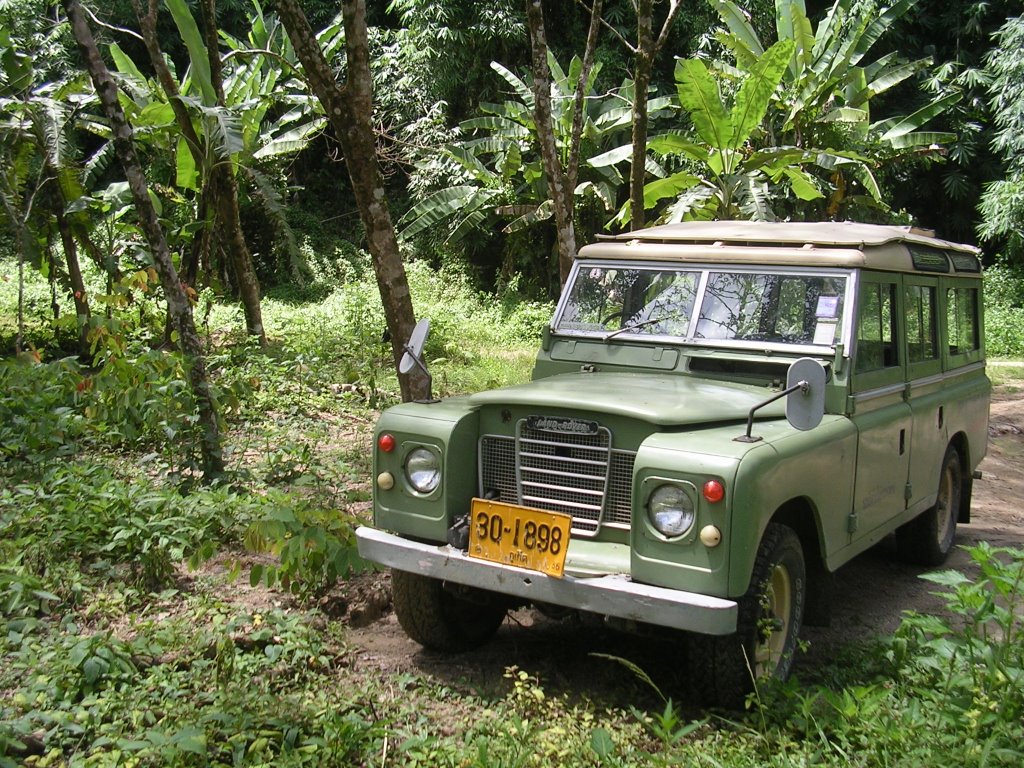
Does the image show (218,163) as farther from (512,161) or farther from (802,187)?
(802,187)

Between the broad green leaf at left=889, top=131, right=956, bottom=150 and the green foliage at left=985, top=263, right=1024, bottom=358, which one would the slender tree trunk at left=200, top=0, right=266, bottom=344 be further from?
the green foliage at left=985, top=263, right=1024, bottom=358

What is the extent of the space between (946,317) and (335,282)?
1468cm

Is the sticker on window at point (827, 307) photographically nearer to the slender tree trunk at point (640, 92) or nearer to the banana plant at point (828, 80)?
the slender tree trunk at point (640, 92)

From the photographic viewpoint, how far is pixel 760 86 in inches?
420

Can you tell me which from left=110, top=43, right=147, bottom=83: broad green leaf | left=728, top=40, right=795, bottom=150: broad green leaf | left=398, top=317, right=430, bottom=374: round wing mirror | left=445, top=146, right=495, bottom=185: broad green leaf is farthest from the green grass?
left=445, top=146, right=495, bottom=185: broad green leaf

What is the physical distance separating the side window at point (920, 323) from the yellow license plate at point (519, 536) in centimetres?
276

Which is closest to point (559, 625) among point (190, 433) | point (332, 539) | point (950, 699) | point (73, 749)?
point (332, 539)

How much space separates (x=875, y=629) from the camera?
5.20 m

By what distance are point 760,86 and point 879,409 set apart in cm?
652

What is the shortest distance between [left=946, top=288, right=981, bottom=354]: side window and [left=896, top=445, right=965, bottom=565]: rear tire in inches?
27.8

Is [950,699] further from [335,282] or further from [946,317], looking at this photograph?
[335,282]

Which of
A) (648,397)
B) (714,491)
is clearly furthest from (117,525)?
(714,491)

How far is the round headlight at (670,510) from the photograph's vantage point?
3.73 meters

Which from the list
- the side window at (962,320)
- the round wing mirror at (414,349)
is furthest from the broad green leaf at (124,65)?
the side window at (962,320)
